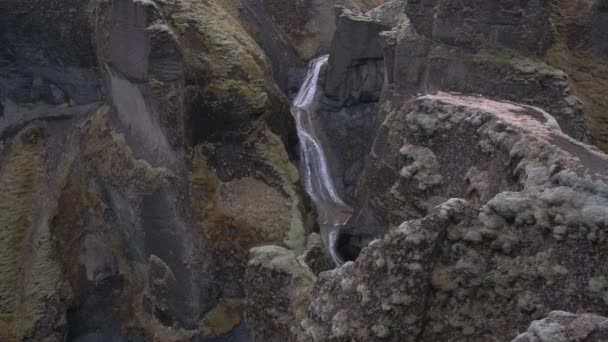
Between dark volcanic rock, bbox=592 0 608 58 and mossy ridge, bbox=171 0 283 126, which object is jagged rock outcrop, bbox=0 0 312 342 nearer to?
mossy ridge, bbox=171 0 283 126

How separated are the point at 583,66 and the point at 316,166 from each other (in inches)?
468

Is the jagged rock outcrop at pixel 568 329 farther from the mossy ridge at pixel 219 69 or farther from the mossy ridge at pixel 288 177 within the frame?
the mossy ridge at pixel 219 69

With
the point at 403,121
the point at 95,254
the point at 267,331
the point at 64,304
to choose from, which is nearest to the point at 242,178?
the point at 95,254

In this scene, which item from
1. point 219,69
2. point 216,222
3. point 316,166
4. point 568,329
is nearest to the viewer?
point 568,329

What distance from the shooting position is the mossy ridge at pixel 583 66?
1245cm

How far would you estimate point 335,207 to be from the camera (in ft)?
70.5

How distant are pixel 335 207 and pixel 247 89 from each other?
27.4ft

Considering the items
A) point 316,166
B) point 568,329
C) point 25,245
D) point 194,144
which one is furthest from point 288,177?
point 568,329

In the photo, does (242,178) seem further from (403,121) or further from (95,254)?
(403,121)

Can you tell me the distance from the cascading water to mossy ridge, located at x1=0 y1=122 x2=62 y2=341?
795cm

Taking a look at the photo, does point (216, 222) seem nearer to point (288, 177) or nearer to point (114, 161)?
point (288, 177)

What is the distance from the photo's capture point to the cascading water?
65.6ft

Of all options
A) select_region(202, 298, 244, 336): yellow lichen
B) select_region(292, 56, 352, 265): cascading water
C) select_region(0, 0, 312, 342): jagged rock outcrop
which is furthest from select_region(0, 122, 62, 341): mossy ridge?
select_region(292, 56, 352, 265): cascading water

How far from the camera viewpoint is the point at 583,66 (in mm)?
13398
